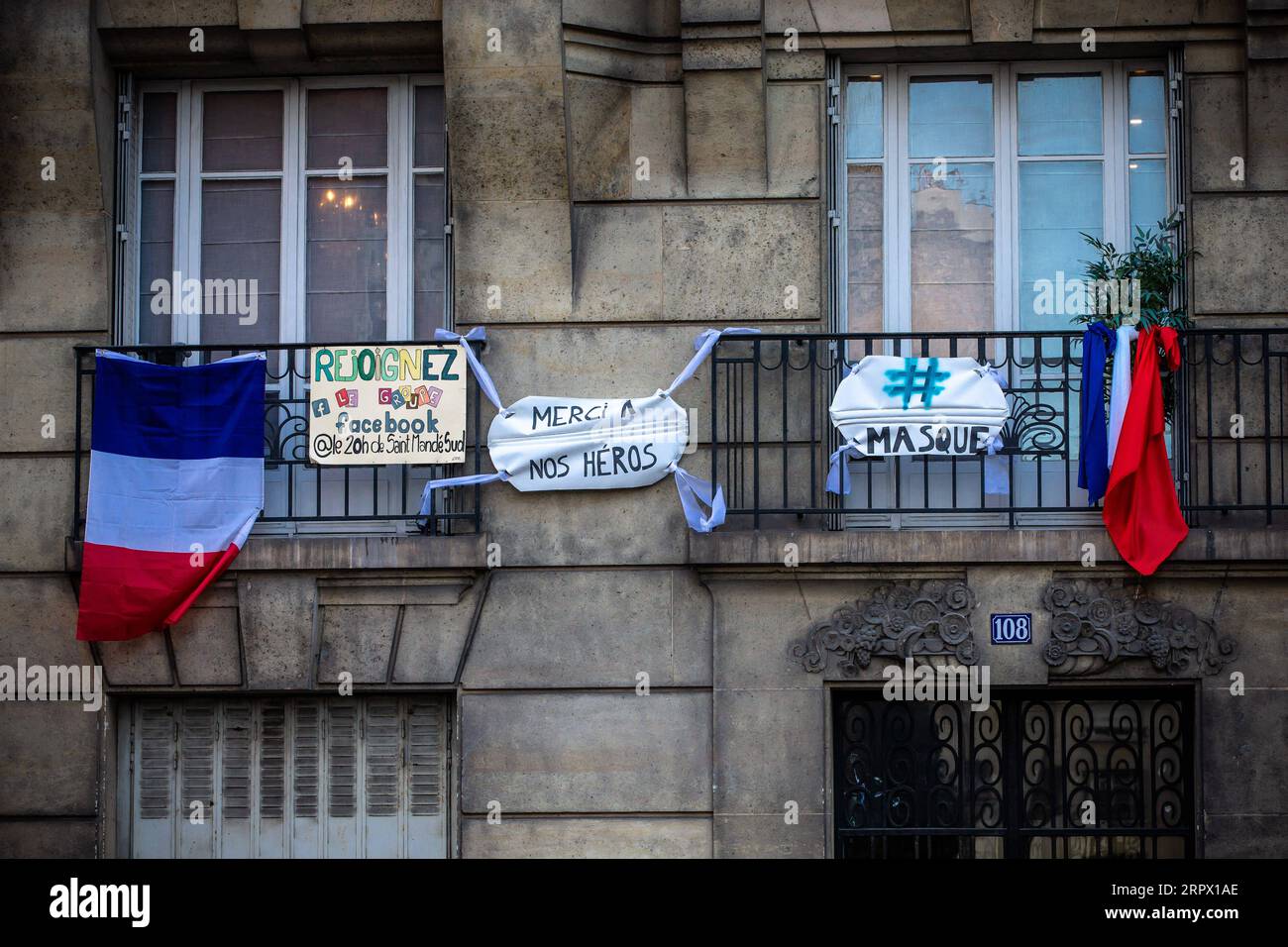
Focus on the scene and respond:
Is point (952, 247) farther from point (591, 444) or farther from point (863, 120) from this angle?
point (591, 444)

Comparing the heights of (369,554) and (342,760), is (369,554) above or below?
above

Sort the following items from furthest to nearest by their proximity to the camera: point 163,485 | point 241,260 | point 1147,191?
point 241,260 → point 1147,191 → point 163,485

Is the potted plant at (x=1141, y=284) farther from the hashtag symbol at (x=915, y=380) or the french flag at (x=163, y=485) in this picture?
the french flag at (x=163, y=485)

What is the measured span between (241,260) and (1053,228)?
5.95m

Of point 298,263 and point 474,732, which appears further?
point 298,263

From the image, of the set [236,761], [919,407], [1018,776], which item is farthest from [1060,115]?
[236,761]

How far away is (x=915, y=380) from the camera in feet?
38.3

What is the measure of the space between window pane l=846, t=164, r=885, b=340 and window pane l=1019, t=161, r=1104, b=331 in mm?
1029

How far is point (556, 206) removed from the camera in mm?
11992

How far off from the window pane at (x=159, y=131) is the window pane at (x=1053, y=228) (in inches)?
247

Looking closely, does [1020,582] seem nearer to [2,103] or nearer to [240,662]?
[240,662]

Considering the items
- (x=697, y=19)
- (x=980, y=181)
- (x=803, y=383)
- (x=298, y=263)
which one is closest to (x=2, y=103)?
(x=298, y=263)

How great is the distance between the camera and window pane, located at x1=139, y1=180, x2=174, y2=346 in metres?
12.6

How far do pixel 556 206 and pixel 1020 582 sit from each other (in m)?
4.13
